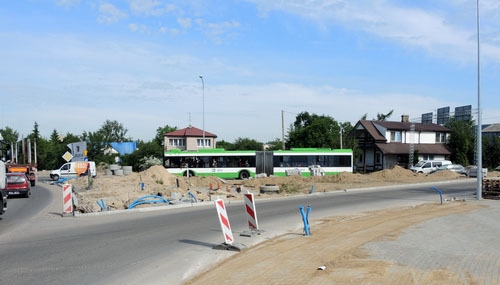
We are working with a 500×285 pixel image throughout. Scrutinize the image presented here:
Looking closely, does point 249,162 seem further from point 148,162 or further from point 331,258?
point 331,258

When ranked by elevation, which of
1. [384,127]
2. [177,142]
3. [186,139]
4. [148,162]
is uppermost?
[384,127]

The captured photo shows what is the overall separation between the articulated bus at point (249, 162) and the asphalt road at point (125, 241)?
2129 cm

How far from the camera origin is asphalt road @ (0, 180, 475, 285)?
785 cm

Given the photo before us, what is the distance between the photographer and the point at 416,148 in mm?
60562

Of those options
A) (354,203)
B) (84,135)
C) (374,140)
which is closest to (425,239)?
(354,203)

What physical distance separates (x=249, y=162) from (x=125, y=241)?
101 ft

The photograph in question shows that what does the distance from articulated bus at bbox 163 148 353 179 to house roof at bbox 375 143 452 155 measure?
689 inches

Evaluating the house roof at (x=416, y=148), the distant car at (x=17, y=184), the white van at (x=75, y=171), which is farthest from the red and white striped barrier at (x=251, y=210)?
the house roof at (x=416, y=148)

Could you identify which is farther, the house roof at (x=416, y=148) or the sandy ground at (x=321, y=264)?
the house roof at (x=416, y=148)

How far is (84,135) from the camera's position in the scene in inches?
2640

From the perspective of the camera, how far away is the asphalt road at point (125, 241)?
785 cm

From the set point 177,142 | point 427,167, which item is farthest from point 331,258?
point 177,142

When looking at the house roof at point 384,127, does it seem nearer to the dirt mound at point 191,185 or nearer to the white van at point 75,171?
the dirt mound at point 191,185

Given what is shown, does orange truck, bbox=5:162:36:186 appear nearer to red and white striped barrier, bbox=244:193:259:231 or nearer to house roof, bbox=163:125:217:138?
red and white striped barrier, bbox=244:193:259:231
